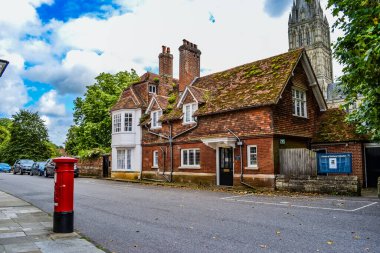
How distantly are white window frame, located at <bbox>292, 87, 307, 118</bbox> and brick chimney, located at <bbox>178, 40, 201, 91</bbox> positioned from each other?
10.3 metres

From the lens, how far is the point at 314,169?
17906mm

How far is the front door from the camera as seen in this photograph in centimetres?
2141

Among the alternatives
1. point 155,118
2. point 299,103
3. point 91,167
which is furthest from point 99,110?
point 299,103

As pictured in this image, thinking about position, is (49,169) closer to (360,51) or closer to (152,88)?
(152,88)

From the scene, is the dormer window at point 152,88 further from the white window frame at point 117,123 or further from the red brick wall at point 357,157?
the red brick wall at point 357,157

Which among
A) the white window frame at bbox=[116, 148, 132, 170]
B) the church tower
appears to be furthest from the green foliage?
the church tower

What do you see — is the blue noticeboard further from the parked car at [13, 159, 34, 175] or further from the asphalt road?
the parked car at [13, 159, 34, 175]

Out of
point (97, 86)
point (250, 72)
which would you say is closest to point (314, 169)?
point (250, 72)

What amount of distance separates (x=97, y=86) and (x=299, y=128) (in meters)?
28.7

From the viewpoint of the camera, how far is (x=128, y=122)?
3034 cm

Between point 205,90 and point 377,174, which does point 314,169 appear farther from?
point 205,90

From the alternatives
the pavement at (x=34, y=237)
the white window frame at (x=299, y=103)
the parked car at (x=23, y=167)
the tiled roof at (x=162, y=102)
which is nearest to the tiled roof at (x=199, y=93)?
the tiled roof at (x=162, y=102)

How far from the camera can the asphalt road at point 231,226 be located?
6.46 metres

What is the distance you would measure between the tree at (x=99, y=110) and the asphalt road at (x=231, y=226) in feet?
92.0
